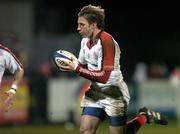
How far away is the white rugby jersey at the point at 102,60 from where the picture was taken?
11.1 metres

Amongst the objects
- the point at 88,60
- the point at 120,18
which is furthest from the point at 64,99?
the point at 120,18

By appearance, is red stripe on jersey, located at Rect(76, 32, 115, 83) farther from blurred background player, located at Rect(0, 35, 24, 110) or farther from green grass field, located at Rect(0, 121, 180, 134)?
green grass field, located at Rect(0, 121, 180, 134)

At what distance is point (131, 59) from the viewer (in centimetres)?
3294

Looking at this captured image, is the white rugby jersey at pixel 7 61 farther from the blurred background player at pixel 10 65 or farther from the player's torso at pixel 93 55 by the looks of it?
the player's torso at pixel 93 55

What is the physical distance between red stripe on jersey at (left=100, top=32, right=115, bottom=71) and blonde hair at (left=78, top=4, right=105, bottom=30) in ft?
0.69

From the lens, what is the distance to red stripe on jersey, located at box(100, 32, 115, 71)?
36.4 feet

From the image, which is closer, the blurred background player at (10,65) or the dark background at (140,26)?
the blurred background player at (10,65)

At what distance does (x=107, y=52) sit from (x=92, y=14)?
533 millimetres

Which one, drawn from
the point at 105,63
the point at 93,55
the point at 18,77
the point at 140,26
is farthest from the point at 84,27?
the point at 140,26

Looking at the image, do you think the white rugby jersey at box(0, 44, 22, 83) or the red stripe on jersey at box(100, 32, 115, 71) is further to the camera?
the white rugby jersey at box(0, 44, 22, 83)

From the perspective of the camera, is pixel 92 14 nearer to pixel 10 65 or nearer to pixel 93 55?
pixel 93 55

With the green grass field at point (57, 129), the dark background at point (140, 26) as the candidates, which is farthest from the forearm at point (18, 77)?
the dark background at point (140, 26)

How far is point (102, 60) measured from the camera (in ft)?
36.5

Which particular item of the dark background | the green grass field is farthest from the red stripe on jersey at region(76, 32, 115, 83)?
the dark background
